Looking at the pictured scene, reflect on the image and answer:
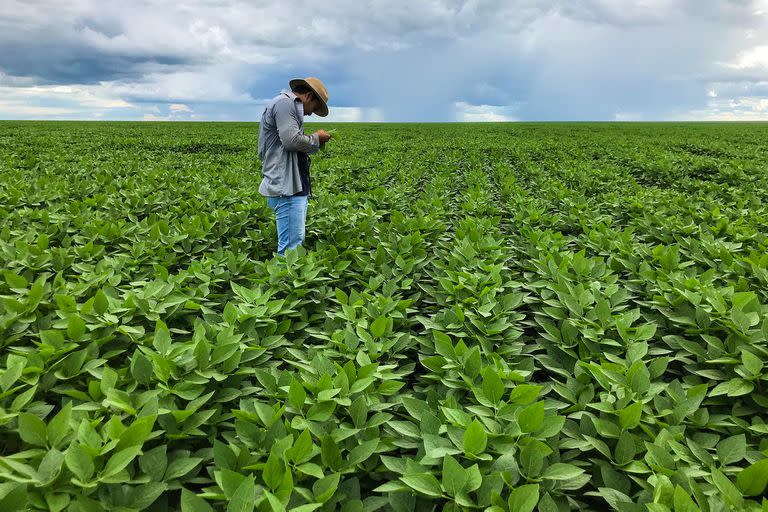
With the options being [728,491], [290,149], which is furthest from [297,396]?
[290,149]

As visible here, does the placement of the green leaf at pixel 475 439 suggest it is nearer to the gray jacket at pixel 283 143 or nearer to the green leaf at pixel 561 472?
the green leaf at pixel 561 472

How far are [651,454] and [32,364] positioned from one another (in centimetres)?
268

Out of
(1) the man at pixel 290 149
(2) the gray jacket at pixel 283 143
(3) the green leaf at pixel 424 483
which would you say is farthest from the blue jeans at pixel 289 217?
(3) the green leaf at pixel 424 483

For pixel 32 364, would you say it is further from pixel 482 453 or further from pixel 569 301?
pixel 569 301

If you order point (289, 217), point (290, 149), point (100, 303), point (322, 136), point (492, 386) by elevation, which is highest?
point (322, 136)

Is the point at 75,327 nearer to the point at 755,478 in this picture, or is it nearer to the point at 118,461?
the point at 118,461

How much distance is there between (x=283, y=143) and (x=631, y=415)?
3660 millimetres

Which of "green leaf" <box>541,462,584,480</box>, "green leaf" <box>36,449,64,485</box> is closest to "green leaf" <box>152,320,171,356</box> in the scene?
"green leaf" <box>36,449,64,485</box>

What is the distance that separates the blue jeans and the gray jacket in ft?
0.45

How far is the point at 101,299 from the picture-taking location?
2430mm

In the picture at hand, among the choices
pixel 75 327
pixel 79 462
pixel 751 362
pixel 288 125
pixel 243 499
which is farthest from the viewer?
pixel 288 125

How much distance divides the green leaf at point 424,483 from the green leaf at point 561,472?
0.43 metres

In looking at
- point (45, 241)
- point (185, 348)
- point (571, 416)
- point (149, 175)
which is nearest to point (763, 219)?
point (571, 416)

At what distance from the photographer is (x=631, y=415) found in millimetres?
1751
